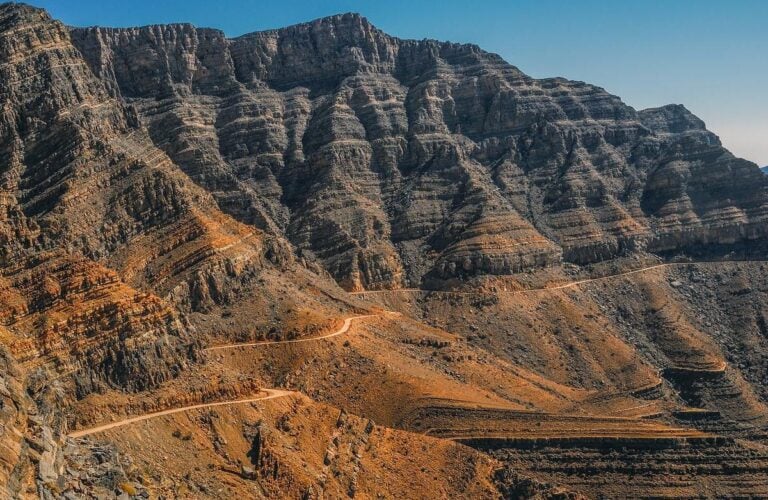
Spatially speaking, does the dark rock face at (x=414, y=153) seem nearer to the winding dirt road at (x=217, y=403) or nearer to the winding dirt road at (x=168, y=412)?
the winding dirt road at (x=217, y=403)

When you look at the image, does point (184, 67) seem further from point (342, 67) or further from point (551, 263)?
point (551, 263)

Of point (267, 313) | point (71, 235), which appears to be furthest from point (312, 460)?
point (71, 235)

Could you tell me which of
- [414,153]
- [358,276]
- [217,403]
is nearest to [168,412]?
[217,403]

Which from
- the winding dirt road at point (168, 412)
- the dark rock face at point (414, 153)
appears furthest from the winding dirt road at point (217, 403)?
the dark rock face at point (414, 153)

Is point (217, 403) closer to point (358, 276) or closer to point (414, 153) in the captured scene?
point (358, 276)

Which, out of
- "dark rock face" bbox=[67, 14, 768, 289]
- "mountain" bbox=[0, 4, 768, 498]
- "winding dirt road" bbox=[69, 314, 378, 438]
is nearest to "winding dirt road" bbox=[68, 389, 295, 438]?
"winding dirt road" bbox=[69, 314, 378, 438]

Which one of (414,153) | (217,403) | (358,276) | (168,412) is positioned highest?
(414,153)
